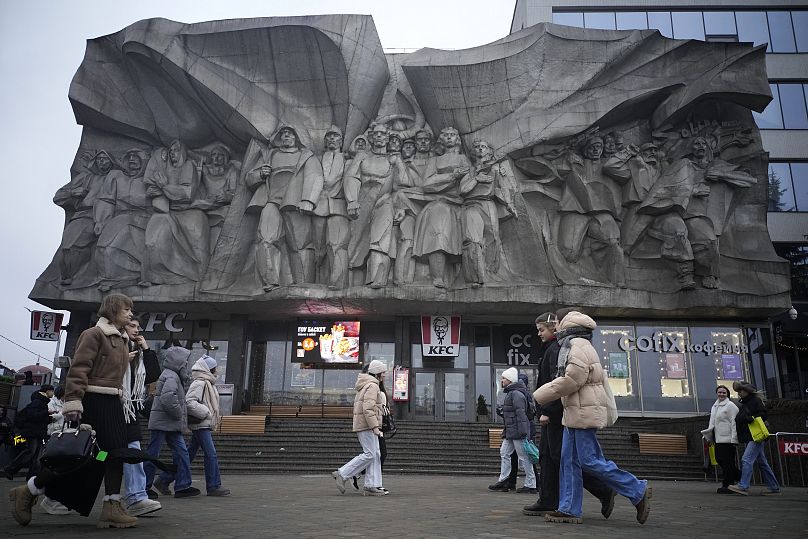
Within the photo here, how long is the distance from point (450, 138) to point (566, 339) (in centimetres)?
1778

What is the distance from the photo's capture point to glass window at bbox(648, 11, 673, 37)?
104ft

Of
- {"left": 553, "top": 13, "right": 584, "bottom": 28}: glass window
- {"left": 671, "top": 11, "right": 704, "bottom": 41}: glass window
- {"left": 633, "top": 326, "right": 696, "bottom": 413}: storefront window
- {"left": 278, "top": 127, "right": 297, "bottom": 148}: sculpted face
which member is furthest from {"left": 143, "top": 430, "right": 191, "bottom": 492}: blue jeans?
{"left": 671, "top": 11, "right": 704, "bottom": 41}: glass window

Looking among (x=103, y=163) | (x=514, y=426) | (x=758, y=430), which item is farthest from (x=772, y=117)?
(x=103, y=163)

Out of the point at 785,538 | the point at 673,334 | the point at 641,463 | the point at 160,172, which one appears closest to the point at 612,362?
the point at 673,334

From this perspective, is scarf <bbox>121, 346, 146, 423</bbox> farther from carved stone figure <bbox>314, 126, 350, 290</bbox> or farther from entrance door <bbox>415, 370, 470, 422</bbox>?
entrance door <bbox>415, 370, 470, 422</bbox>

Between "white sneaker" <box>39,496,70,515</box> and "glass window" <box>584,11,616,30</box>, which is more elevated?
"glass window" <box>584,11,616,30</box>

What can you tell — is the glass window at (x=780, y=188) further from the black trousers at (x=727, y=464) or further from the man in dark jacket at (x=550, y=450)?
the man in dark jacket at (x=550, y=450)

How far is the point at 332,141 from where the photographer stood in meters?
23.0

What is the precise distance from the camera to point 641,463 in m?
15.8

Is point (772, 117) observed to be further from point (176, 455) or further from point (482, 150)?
point (176, 455)

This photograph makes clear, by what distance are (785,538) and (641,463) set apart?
12.0m

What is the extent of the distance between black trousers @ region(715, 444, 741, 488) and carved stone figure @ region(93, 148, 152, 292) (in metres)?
20.0

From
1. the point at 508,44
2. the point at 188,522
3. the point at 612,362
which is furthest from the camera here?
the point at 612,362

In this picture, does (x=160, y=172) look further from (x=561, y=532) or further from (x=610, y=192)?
(x=561, y=532)
